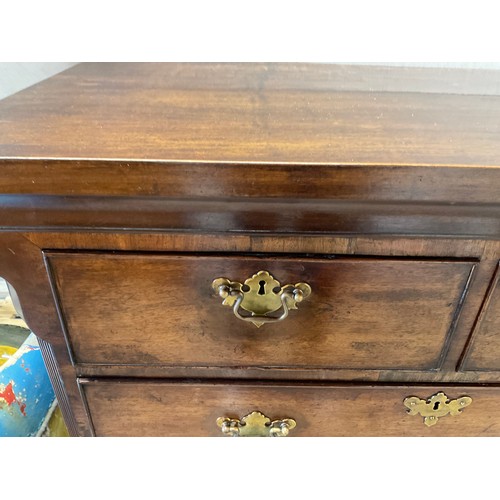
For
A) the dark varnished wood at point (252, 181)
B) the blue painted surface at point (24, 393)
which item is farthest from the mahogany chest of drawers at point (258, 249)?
the blue painted surface at point (24, 393)

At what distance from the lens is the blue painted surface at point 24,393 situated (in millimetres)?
740

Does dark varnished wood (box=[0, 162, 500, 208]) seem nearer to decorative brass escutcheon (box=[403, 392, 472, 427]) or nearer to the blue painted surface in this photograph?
decorative brass escutcheon (box=[403, 392, 472, 427])

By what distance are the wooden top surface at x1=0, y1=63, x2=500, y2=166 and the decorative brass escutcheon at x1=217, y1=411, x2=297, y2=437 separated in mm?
386

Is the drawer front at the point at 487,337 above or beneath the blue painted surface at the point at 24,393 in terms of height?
above

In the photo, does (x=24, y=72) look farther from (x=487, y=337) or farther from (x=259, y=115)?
(x=487, y=337)

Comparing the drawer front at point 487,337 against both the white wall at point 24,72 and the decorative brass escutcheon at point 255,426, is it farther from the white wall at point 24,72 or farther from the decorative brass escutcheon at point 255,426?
the white wall at point 24,72

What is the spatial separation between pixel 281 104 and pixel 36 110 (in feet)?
0.96

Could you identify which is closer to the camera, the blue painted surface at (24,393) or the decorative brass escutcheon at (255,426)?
the decorative brass escutcheon at (255,426)

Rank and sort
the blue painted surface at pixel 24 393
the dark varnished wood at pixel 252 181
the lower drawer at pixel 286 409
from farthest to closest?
the blue painted surface at pixel 24 393 → the lower drawer at pixel 286 409 → the dark varnished wood at pixel 252 181

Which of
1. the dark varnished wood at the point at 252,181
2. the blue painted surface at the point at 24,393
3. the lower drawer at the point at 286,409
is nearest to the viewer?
the dark varnished wood at the point at 252,181

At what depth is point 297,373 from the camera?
1.94ft

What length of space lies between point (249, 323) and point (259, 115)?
246 mm

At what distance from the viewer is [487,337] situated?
A: 55 centimetres

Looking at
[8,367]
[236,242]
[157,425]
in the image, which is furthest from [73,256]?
[8,367]
